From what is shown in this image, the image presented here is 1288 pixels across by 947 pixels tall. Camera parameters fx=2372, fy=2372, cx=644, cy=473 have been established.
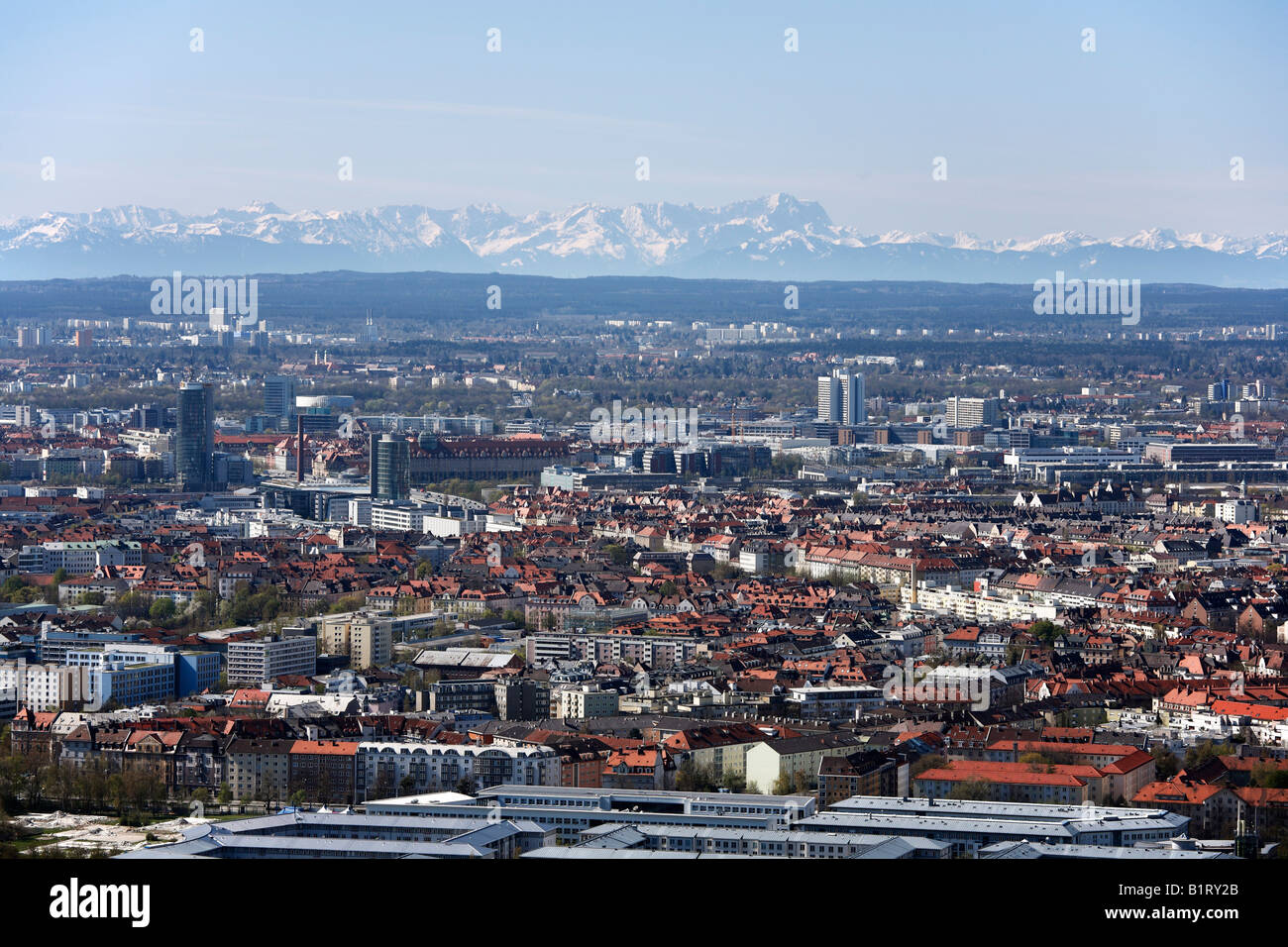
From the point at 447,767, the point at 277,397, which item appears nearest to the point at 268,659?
the point at 447,767

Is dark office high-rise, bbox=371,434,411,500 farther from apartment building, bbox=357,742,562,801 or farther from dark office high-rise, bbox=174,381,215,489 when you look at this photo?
apartment building, bbox=357,742,562,801

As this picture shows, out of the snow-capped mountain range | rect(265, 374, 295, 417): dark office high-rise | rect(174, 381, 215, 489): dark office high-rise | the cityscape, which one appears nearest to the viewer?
the cityscape

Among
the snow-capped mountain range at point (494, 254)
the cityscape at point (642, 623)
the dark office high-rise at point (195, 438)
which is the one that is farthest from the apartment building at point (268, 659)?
the snow-capped mountain range at point (494, 254)

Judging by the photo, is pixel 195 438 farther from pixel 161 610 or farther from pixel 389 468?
pixel 161 610

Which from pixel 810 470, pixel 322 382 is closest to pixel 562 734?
pixel 810 470

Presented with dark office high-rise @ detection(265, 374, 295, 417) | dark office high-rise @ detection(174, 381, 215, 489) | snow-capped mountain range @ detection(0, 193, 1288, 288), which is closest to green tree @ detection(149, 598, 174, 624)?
dark office high-rise @ detection(174, 381, 215, 489)
